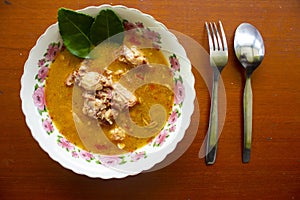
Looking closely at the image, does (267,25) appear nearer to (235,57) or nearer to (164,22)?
(235,57)

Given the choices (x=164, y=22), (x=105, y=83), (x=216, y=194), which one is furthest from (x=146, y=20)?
(x=216, y=194)

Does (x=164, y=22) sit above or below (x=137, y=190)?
above

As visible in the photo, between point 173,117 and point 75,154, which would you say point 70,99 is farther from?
point 173,117

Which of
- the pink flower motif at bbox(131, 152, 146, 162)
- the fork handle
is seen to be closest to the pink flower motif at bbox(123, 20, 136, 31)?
the fork handle

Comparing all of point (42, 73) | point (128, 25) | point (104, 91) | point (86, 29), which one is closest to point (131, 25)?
point (128, 25)

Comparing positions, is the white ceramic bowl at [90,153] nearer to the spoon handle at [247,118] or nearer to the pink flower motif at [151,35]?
the pink flower motif at [151,35]

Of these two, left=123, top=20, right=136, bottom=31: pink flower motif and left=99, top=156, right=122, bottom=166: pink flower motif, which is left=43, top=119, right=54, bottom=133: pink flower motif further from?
left=123, top=20, right=136, bottom=31: pink flower motif

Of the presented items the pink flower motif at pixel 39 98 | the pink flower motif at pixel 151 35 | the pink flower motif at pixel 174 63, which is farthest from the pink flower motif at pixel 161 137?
the pink flower motif at pixel 39 98
